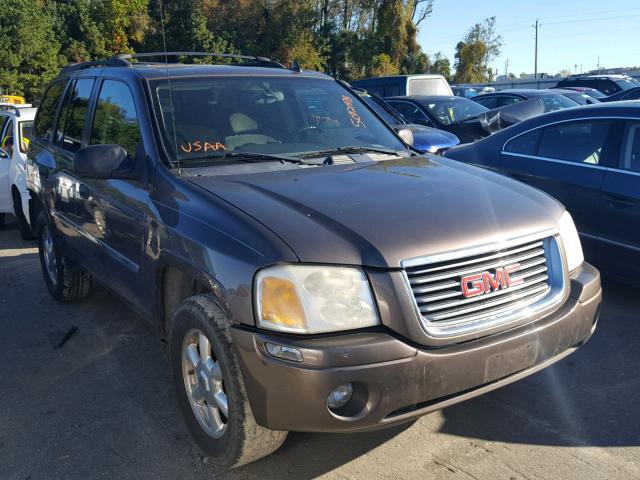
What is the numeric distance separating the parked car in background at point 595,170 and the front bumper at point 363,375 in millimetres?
2517

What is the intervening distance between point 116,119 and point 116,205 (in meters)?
0.62

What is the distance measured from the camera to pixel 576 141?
17.1 feet

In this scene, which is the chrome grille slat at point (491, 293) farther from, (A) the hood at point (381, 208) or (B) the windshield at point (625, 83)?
(B) the windshield at point (625, 83)

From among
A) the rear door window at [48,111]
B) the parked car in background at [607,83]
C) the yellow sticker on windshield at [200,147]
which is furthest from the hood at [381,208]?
the parked car in background at [607,83]

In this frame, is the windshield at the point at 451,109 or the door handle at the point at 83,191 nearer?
the door handle at the point at 83,191

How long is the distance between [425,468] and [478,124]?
8112 mm

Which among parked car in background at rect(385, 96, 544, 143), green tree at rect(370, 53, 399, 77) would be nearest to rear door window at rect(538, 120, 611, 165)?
parked car in background at rect(385, 96, 544, 143)

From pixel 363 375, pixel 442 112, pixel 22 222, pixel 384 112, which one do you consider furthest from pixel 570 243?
pixel 442 112

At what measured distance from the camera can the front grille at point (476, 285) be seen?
249 centimetres

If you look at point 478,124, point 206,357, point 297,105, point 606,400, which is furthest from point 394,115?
point 206,357

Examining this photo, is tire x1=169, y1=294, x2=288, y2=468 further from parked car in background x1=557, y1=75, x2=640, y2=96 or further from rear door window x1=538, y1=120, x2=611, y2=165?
parked car in background x1=557, y1=75, x2=640, y2=96

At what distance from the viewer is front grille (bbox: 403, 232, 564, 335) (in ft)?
8.17

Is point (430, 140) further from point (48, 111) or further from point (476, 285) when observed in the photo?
point (476, 285)

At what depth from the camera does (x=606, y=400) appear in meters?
3.41
